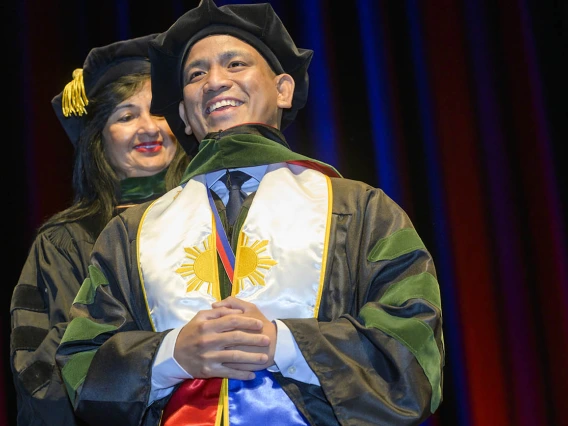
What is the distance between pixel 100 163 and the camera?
116 inches

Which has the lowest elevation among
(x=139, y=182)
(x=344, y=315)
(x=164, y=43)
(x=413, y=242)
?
(x=344, y=315)

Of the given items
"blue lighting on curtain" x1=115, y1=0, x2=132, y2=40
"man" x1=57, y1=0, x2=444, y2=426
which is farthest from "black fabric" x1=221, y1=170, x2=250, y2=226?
"blue lighting on curtain" x1=115, y1=0, x2=132, y2=40

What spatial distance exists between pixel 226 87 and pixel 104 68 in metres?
0.99

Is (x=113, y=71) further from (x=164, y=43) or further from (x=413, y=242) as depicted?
(x=413, y=242)

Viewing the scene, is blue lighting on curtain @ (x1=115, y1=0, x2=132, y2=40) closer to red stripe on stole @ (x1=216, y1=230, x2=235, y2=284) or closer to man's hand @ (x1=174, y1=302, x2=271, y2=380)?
red stripe on stole @ (x1=216, y1=230, x2=235, y2=284)

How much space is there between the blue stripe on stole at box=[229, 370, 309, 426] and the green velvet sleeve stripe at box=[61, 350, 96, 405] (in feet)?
1.03

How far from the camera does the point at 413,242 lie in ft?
5.82

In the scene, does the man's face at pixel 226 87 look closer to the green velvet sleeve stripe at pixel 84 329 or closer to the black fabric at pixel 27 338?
the green velvet sleeve stripe at pixel 84 329

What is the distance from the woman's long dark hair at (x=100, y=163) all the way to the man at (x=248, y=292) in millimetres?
708

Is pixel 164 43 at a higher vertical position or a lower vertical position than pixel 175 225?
higher

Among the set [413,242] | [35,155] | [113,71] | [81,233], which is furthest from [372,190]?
[35,155]

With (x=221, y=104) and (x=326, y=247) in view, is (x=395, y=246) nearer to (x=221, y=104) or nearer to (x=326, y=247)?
(x=326, y=247)

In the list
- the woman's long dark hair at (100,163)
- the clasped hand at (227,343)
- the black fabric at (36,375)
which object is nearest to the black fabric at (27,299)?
the black fabric at (36,375)

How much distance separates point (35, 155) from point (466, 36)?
195 cm
